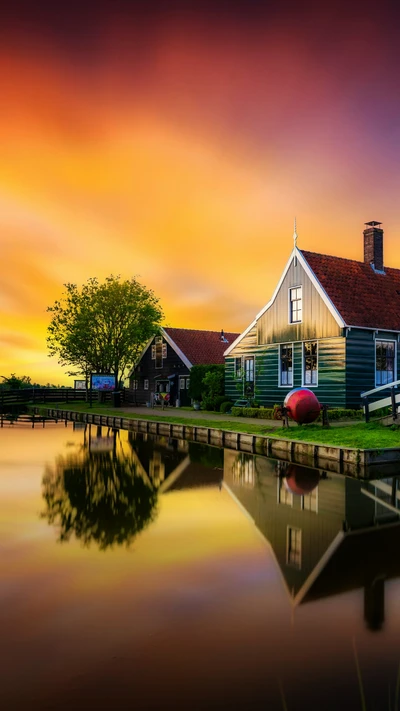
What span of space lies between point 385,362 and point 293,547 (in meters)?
22.0

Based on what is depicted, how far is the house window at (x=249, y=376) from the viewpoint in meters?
33.6

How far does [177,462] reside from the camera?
17766 mm

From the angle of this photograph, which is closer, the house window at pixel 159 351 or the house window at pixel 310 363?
the house window at pixel 310 363

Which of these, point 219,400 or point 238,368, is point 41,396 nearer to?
point 219,400

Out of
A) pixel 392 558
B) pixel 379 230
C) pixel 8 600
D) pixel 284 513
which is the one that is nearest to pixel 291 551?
pixel 392 558

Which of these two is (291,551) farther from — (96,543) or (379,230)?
(379,230)

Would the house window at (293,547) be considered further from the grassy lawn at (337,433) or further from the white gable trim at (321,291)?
the white gable trim at (321,291)

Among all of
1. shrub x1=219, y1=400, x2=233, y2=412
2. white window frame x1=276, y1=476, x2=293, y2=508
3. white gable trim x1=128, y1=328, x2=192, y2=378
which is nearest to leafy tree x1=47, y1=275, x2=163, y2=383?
white gable trim x1=128, y1=328, x2=192, y2=378

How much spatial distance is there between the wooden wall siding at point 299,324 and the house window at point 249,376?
5.89 feet

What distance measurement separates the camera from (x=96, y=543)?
8656 millimetres

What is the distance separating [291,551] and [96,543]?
3011mm

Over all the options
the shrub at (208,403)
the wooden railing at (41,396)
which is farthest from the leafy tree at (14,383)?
the shrub at (208,403)

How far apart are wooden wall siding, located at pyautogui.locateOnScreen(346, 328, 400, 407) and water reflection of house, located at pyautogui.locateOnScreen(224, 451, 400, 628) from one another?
37.8 feet

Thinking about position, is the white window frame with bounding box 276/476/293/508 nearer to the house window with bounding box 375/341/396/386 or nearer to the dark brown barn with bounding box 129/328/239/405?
the house window with bounding box 375/341/396/386
